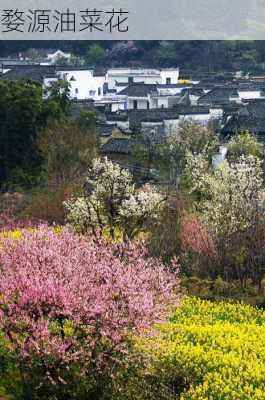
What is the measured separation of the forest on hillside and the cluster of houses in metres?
3.02

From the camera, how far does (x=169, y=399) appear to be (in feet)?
26.0

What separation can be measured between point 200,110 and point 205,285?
94.9ft

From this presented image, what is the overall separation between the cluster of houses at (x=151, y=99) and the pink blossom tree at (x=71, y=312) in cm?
2083

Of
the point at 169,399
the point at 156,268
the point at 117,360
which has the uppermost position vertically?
the point at 156,268

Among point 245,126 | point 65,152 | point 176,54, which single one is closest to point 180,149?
point 65,152

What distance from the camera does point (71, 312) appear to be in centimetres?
718

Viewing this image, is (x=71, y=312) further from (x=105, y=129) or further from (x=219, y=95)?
(x=219, y=95)

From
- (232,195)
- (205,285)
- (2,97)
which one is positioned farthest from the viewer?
(2,97)

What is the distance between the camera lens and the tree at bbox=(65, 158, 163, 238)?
582 inches

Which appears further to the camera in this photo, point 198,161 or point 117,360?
point 198,161

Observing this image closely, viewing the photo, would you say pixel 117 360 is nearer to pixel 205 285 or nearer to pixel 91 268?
pixel 91 268

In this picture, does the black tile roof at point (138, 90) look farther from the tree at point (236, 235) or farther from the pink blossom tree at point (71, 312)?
the pink blossom tree at point (71, 312)

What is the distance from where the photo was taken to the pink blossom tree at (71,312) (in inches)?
283

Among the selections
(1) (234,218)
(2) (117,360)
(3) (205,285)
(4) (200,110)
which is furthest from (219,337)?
(4) (200,110)
